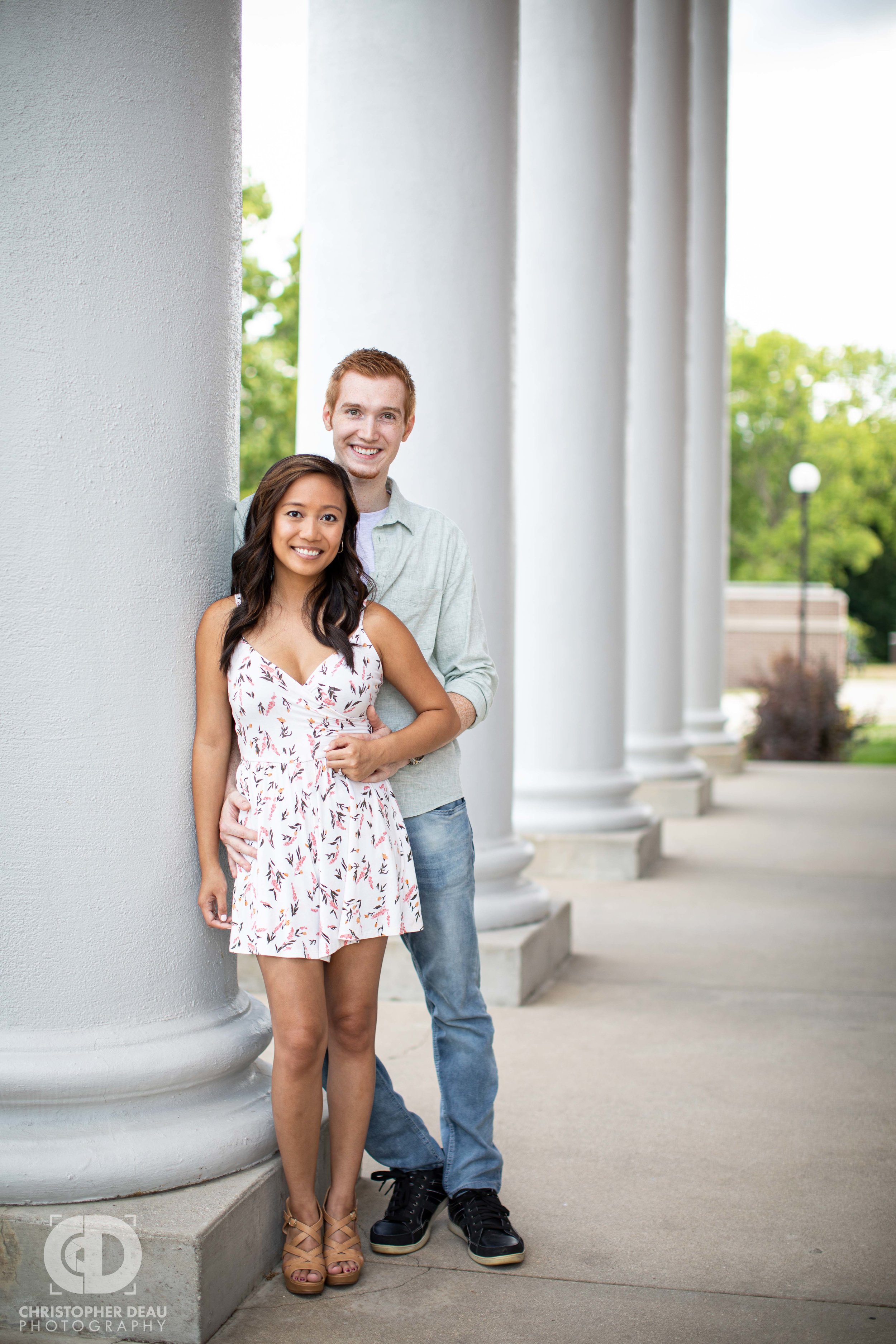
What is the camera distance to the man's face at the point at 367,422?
22.8ft

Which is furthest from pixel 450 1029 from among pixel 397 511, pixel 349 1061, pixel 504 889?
pixel 504 889

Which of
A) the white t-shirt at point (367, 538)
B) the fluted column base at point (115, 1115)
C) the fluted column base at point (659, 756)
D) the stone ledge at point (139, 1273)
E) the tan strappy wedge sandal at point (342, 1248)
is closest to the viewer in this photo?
the stone ledge at point (139, 1273)

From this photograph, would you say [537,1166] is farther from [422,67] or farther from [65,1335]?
[422,67]

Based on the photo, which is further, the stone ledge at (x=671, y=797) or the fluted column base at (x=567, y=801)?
the stone ledge at (x=671, y=797)

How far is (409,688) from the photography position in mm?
6797

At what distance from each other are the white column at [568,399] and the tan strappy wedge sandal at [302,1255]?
11.0 meters

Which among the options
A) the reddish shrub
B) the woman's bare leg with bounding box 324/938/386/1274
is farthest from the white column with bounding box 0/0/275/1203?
the reddish shrub

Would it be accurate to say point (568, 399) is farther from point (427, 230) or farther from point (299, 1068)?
point (299, 1068)

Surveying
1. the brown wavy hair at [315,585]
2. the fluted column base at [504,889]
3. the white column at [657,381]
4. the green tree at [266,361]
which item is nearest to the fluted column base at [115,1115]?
the brown wavy hair at [315,585]

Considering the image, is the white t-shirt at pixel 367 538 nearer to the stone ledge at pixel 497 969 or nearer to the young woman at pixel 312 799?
the young woman at pixel 312 799

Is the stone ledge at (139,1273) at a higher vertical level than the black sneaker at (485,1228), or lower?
higher

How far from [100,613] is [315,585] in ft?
3.47

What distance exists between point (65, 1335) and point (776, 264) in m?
125

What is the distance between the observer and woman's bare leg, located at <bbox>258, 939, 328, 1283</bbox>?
20.9ft
